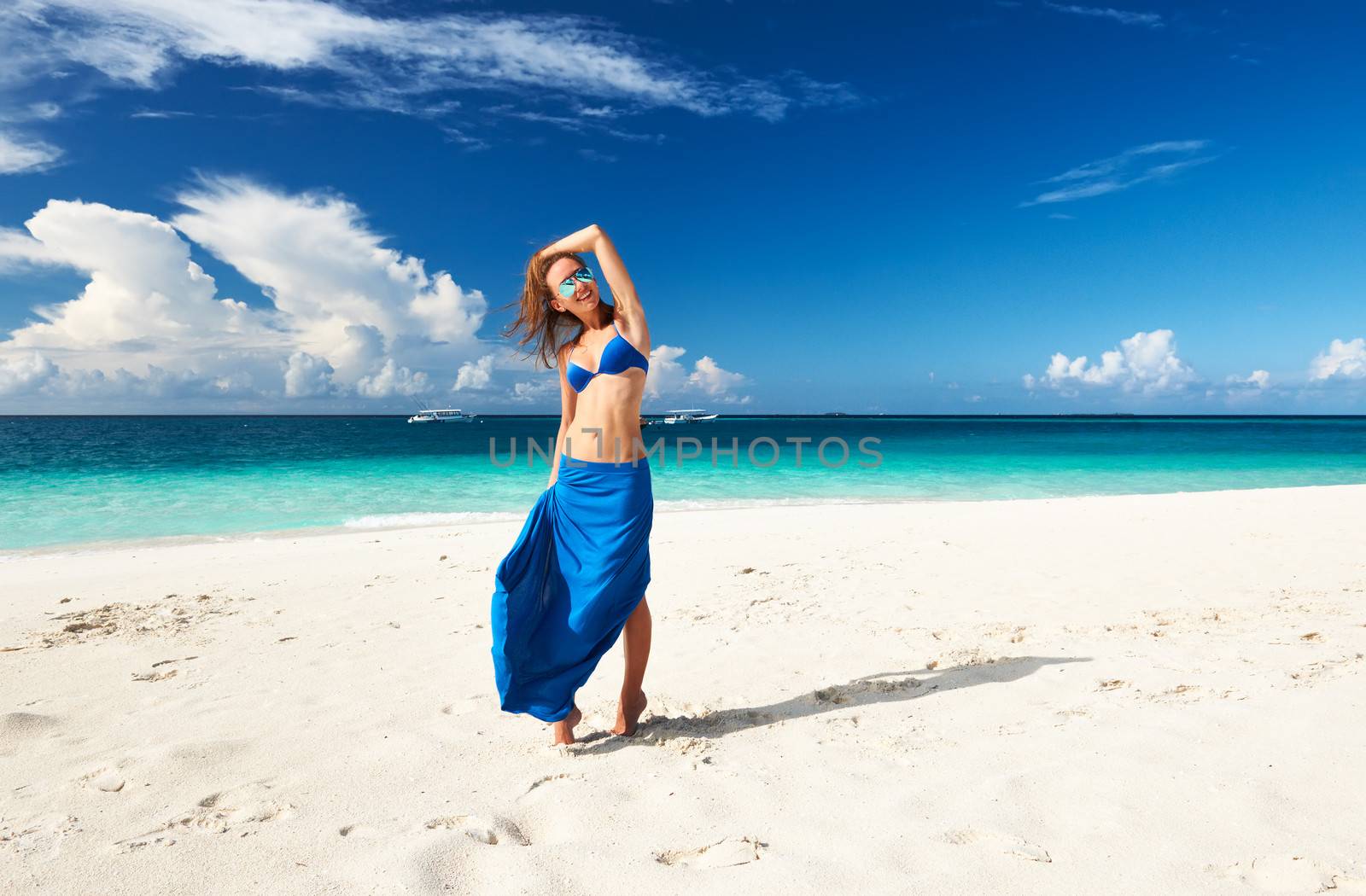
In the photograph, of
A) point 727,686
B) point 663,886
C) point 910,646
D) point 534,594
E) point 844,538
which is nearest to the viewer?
point 663,886

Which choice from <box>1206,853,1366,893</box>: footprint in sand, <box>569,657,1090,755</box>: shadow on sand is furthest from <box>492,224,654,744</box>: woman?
<box>1206,853,1366,893</box>: footprint in sand

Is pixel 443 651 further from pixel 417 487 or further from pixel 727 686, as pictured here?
pixel 417 487

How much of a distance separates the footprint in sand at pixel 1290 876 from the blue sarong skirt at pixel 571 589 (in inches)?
87.3

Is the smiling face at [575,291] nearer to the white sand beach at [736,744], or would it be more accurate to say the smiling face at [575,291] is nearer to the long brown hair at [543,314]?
the long brown hair at [543,314]

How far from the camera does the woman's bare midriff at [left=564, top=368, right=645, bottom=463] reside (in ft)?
10.4

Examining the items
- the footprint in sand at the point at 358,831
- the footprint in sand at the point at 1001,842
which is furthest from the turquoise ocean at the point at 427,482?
the footprint in sand at the point at 1001,842

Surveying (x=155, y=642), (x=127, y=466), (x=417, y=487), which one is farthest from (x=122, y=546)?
(x=127, y=466)

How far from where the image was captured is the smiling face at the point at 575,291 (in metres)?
3.26

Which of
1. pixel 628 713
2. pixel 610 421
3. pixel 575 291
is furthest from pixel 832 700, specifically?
pixel 575 291

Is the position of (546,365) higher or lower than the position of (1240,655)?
higher

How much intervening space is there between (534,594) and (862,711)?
1737mm

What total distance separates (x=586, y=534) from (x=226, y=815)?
168 cm

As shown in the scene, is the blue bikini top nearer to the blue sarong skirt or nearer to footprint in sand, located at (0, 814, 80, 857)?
the blue sarong skirt

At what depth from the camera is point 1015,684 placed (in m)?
3.71
